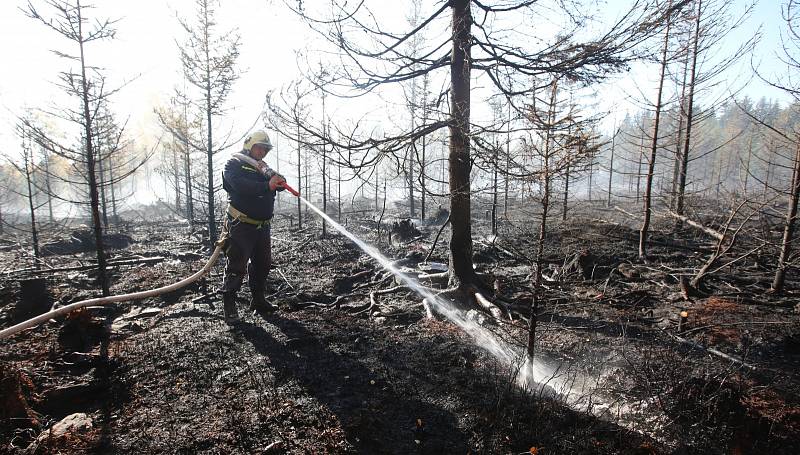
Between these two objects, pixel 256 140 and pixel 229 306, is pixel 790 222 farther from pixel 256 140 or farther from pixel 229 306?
pixel 229 306

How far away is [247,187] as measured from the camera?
519 centimetres

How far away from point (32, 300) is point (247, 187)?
4468 mm

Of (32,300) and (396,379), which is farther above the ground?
(32,300)

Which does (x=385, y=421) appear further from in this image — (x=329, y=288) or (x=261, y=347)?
(x=329, y=288)

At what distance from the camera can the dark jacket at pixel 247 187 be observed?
5.21 m

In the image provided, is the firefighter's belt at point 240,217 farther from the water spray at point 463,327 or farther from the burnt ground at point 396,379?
the burnt ground at point 396,379

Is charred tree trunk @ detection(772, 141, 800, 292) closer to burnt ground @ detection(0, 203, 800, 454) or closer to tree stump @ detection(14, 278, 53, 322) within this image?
burnt ground @ detection(0, 203, 800, 454)

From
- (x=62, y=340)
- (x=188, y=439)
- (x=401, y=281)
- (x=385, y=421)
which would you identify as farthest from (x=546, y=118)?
(x=62, y=340)

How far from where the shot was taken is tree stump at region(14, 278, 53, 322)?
19.6 feet

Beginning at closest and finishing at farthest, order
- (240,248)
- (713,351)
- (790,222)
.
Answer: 1. (713,351)
2. (240,248)
3. (790,222)

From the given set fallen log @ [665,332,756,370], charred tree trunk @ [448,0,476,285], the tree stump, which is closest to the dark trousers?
charred tree trunk @ [448,0,476,285]

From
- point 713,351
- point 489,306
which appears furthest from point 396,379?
point 713,351

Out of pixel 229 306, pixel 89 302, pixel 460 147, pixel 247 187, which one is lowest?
pixel 229 306

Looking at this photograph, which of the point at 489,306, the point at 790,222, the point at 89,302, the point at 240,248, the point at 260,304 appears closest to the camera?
the point at 89,302
